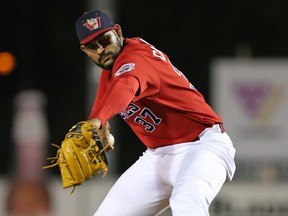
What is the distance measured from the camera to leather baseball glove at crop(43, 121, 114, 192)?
5.02 metres

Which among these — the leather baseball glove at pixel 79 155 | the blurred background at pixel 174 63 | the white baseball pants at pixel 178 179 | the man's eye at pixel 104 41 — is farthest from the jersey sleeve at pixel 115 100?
the blurred background at pixel 174 63

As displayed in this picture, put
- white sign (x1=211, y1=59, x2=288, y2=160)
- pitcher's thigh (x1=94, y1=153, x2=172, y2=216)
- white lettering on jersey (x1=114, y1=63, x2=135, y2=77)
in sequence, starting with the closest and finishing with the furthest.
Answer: white lettering on jersey (x1=114, y1=63, x2=135, y2=77) → pitcher's thigh (x1=94, y1=153, x2=172, y2=216) → white sign (x1=211, y1=59, x2=288, y2=160)

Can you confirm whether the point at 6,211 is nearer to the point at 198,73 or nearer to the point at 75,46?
the point at 198,73

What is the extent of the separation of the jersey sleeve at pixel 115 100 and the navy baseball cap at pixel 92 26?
61 centimetres

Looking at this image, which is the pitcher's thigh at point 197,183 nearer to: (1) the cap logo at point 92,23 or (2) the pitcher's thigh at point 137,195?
(2) the pitcher's thigh at point 137,195

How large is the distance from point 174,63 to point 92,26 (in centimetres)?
794

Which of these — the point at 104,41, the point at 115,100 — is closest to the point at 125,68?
the point at 115,100

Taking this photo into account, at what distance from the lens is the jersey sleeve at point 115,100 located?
16.0 feet

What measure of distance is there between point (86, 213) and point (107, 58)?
521cm

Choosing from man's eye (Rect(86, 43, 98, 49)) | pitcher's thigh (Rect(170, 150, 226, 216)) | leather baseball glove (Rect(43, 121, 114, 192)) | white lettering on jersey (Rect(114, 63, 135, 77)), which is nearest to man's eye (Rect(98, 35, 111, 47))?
man's eye (Rect(86, 43, 98, 49))

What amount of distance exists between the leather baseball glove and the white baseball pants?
531mm

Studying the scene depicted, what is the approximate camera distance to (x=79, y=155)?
16.6 ft

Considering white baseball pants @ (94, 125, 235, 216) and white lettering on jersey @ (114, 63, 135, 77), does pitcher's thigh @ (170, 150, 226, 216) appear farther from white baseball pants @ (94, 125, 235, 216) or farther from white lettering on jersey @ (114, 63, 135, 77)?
white lettering on jersey @ (114, 63, 135, 77)

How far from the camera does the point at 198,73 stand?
13.7 metres
